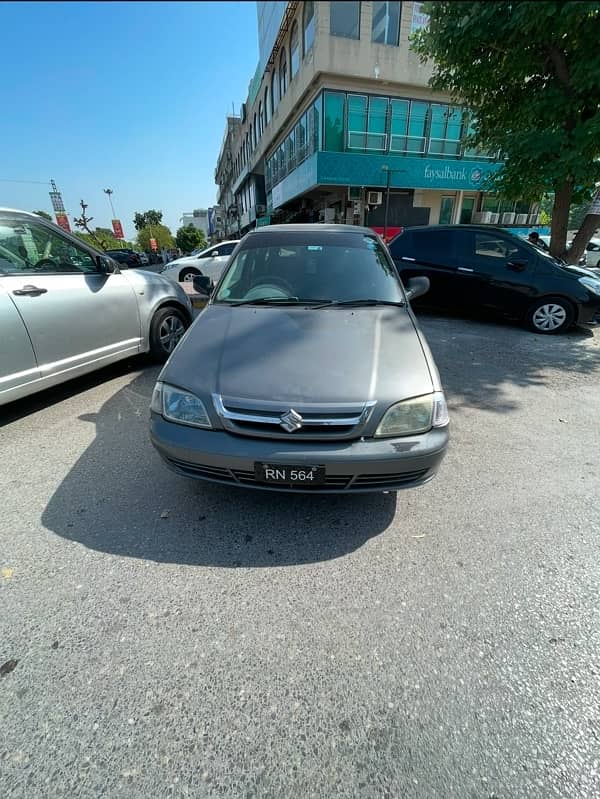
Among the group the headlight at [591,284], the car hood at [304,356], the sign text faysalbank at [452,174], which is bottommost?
the headlight at [591,284]

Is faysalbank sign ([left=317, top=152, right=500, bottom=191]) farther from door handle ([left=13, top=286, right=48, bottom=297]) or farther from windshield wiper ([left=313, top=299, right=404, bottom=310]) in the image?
windshield wiper ([left=313, top=299, right=404, bottom=310])

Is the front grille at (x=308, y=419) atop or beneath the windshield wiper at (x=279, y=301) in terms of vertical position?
beneath

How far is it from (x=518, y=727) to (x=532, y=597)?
2.19ft

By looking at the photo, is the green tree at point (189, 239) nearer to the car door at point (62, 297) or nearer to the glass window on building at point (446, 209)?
the glass window on building at point (446, 209)

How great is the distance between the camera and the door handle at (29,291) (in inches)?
129

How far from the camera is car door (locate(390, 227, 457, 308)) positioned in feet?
23.0

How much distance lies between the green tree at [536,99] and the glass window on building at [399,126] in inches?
492

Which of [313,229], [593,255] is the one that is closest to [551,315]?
[313,229]

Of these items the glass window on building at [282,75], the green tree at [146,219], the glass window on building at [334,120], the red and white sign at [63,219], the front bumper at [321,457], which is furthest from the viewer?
the green tree at [146,219]

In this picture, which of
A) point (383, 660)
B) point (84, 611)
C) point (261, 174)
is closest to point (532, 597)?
point (383, 660)

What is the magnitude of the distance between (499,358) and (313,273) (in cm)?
353

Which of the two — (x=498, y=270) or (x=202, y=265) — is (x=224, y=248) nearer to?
(x=202, y=265)

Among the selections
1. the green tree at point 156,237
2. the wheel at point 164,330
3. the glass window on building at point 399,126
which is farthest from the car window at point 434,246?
the green tree at point 156,237

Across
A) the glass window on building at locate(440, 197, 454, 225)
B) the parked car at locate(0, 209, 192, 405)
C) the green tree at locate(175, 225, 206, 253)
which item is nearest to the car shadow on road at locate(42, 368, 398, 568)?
the parked car at locate(0, 209, 192, 405)
